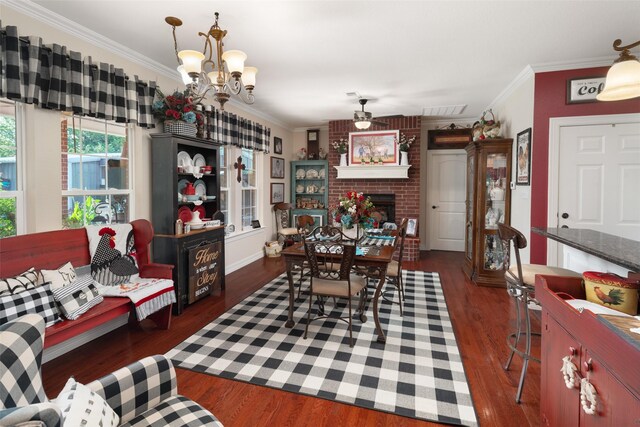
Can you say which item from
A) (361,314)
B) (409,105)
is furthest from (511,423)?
(409,105)

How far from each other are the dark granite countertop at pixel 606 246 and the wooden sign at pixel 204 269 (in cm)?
304

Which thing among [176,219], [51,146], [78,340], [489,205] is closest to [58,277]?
[78,340]

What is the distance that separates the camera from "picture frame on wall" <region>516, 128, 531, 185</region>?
3.50 metres

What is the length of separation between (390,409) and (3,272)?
8.29 feet

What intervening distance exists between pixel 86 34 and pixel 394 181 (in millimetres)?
4843

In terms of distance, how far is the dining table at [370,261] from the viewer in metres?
2.60

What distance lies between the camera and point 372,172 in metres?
5.90

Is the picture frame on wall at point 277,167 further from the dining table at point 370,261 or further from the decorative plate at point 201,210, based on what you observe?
the dining table at point 370,261

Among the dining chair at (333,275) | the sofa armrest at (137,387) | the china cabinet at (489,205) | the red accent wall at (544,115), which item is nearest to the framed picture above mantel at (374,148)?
the china cabinet at (489,205)

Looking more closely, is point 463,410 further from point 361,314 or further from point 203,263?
point 203,263

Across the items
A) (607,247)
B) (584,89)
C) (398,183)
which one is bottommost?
(607,247)

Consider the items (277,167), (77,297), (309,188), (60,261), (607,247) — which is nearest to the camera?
(607,247)

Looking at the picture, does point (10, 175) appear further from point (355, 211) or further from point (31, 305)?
point (355, 211)

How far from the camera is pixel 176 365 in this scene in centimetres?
225
